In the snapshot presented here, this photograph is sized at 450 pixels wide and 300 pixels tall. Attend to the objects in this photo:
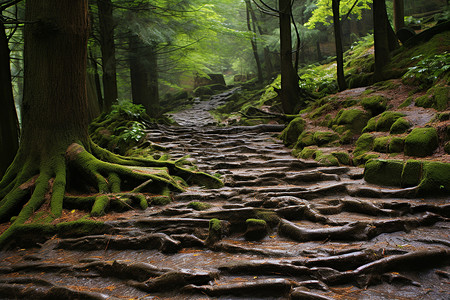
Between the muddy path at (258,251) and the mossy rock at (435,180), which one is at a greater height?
the mossy rock at (435,180)

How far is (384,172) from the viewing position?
14.3 ft

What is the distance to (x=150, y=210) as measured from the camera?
14.2 ft

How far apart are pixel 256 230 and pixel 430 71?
5881 millimetres

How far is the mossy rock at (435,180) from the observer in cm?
359

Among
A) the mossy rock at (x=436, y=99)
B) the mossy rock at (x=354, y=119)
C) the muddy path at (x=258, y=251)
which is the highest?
the mossy rock at (x=436, y=99)

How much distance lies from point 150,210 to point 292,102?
7.70m

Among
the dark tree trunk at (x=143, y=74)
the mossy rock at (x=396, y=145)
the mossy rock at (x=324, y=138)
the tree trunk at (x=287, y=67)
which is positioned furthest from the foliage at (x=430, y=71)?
the dark tree trunk at (x=143, y=74)

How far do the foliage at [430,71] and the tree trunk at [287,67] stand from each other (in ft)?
13.2

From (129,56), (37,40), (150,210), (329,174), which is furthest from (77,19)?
(129,56)

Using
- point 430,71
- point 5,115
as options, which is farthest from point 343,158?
point 5,115

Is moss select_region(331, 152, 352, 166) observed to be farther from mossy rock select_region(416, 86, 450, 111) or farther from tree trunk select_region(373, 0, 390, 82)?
tree trunk select_region(373, 0, 390, 82)

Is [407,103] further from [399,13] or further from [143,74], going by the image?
[143,74]

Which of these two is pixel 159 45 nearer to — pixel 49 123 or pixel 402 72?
pixel 49 123

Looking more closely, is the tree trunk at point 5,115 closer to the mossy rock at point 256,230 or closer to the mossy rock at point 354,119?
the mossy rock at point 256,230
